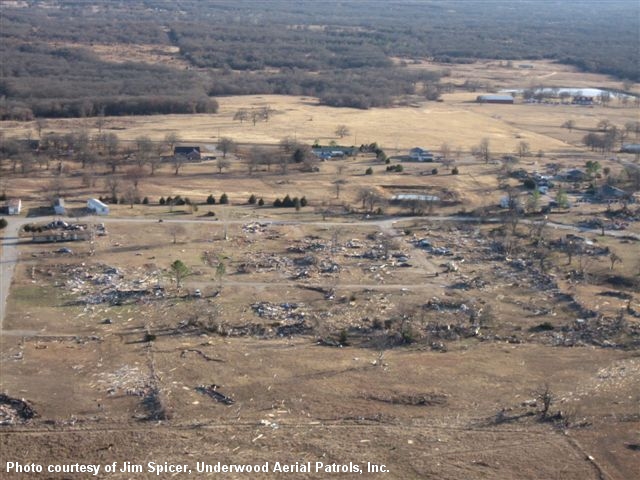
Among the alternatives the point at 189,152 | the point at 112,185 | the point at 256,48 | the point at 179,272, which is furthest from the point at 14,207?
the point at 256,48

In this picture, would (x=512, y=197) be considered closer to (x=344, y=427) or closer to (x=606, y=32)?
(x=344, y=427)

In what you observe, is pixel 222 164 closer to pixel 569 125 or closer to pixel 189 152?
pixel 189 152

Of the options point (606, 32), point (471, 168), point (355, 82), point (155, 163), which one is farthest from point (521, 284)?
point (606, 32)

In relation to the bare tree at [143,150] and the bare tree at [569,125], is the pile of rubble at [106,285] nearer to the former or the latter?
the bare tree at [143,150]

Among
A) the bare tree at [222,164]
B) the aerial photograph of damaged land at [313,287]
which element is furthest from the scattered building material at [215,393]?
the bare tree at [222,164]

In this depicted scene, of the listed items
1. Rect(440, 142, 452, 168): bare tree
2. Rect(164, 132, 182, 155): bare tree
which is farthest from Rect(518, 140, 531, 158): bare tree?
Rect(164, 132, 182, 155): bare tree
